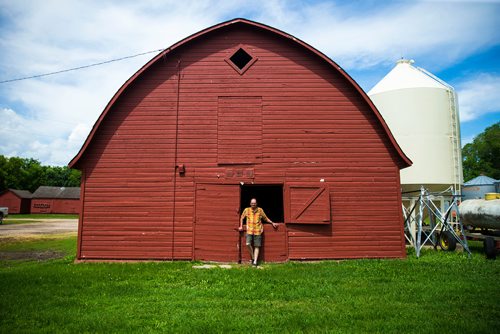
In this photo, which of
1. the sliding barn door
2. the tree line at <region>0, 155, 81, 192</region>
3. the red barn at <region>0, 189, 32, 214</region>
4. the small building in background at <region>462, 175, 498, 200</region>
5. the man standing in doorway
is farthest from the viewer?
the tree line at <region>0, 155, 81, 192</region>

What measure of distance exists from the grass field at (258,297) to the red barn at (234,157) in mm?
995

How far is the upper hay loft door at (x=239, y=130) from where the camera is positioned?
10883 mm

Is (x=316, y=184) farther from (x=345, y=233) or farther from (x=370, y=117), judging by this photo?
(x=370, y=117)

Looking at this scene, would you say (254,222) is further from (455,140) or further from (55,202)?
(55,202)

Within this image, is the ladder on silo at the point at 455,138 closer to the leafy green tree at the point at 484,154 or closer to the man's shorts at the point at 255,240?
the man's shorts at the point at 255,240

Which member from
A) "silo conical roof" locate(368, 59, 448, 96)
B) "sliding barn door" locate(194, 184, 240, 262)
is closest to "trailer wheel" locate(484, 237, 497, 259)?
"sliding barn door" locate(194, 184, 240, 262)

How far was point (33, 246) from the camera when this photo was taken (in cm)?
1565

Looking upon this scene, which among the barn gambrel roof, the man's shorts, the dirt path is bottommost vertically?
the dirt path

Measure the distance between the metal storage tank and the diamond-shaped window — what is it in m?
7.76

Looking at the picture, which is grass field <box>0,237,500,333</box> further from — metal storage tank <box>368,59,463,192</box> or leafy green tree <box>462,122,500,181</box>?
leafy green tree <box>462,122,500,181</box>

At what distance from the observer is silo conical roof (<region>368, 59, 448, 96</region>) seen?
52.4ft

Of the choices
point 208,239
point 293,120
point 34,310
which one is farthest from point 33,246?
point 293,120

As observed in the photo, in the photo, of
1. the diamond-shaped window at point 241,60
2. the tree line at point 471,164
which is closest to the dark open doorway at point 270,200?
the diamond-shaped window at point 241,60

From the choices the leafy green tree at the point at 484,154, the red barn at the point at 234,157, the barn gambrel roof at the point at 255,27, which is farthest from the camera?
the leafy green tree at the point at 484,154
